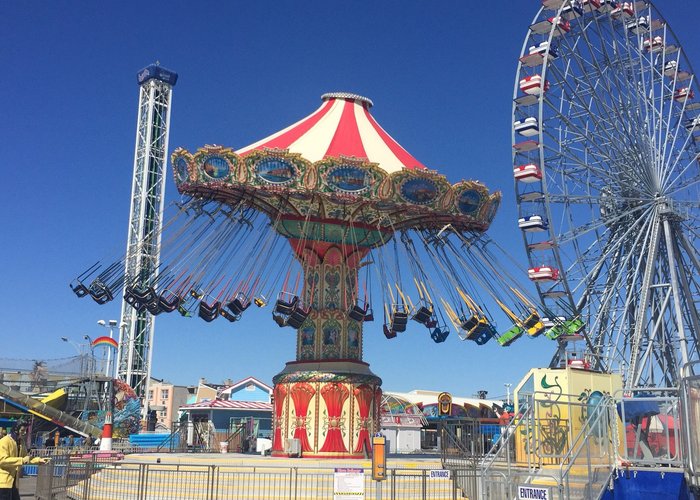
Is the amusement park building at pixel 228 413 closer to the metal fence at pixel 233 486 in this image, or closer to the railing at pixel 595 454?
the metal fence at pixel 233 486

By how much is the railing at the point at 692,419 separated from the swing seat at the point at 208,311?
1381 cm

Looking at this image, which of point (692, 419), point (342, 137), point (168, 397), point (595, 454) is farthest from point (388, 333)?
point (168, 397)

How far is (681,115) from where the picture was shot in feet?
102

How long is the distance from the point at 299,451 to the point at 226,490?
5.13m

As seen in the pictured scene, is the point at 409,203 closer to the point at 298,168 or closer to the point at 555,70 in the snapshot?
the point at 298,168

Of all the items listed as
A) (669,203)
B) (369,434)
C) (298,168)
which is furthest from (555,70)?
(369,434)

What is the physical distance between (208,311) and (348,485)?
11.9 metres

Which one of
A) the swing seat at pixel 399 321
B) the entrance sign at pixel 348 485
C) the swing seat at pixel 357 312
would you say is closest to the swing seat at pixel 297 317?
the swing seat at pixel 357 312

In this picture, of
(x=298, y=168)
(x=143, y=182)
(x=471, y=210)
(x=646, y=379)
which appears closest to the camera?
(x=298, y=168)

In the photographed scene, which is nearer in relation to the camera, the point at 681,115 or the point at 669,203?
the point at 669,203

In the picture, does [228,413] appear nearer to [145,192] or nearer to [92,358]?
[92,358]

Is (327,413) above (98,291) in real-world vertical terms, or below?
below

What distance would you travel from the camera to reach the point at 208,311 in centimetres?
2223

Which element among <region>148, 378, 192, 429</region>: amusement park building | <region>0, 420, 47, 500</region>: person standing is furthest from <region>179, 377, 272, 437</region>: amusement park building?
<region>148, 378, 192, 429</region>: amusement park building
